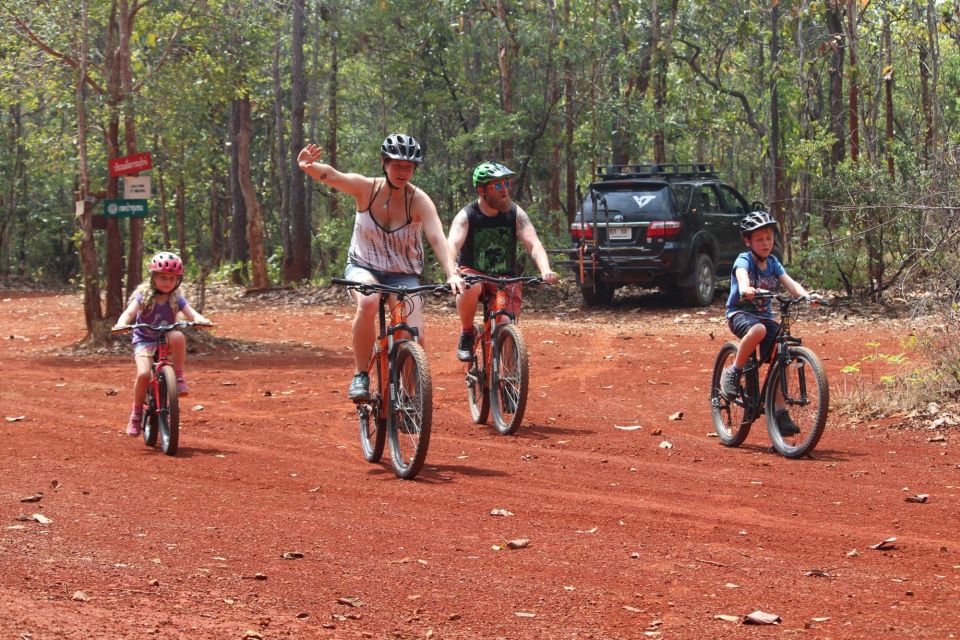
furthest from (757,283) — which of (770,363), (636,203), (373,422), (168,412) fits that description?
(636,203)

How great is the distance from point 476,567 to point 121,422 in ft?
19.6

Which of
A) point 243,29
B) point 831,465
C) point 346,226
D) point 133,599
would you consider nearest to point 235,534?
point 133,599

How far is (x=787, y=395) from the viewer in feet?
28.7

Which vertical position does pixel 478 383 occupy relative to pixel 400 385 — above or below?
below

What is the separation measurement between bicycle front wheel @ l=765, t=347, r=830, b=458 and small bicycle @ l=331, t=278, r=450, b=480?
94.1 inches

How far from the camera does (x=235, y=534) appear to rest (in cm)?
639

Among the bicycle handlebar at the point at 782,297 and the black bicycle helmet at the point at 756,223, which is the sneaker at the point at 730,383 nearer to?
the bicycle handlebar at the point at 782,297

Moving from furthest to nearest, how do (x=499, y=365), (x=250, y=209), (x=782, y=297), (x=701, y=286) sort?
(x=250, y=209)
(x=701, y=286)
(x=499, y=365)
(x=782, y=297)

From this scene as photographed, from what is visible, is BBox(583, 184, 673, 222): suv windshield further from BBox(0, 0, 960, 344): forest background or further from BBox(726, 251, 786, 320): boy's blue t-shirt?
BBox(726, 251, 786, 320): boy's blue t-shirt

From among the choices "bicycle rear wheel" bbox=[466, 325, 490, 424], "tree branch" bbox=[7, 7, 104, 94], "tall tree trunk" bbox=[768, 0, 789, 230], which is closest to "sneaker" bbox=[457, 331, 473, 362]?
"bicycle rear wheel" bbox=[466, 325, 490, 424]

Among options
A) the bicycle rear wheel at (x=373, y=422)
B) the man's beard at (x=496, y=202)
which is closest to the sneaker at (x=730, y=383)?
the man's beard at (x=496, y=202)

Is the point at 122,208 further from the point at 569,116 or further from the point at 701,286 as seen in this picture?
the point at 569,116

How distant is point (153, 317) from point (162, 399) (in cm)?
67

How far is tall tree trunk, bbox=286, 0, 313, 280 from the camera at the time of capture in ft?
88.2
